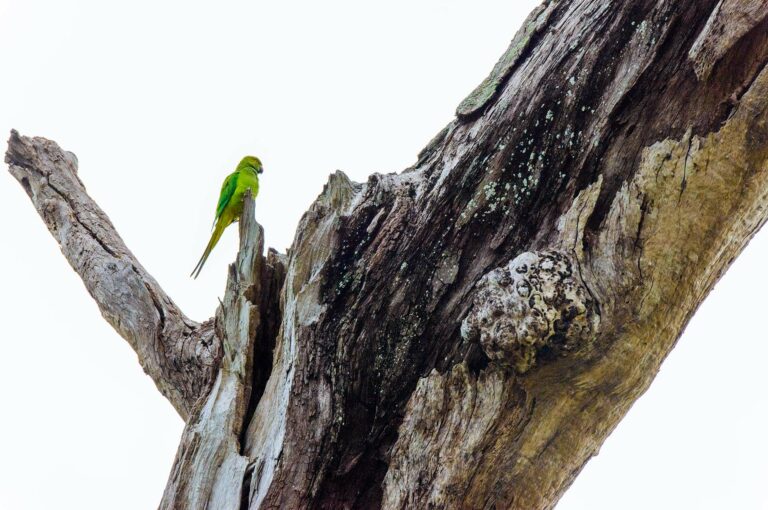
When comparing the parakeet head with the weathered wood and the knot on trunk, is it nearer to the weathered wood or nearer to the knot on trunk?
the weathered wood

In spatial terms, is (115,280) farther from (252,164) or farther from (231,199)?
(252,164)

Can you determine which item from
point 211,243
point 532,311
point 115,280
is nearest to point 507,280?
point 532,311

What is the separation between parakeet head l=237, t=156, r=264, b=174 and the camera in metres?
6.32

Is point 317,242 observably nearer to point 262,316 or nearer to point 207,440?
point 262,316

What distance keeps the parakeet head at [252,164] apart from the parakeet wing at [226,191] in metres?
0.44

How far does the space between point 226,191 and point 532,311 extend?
13.3 ft

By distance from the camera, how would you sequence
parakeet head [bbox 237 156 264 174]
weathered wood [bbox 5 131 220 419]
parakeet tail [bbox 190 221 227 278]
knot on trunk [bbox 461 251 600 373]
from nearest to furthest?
knot on trunk [bbox 461 251 600 373], weathered wood [bbox 5 131 220 419], parakeet tail [bbox 190 221 227 278], parakeet head [bbox 237 156 264 174]

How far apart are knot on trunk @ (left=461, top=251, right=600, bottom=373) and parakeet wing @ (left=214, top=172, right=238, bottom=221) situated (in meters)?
3.74

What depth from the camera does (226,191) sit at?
5.69 m

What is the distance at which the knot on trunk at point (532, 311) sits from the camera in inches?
81.1

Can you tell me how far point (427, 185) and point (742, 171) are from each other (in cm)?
100

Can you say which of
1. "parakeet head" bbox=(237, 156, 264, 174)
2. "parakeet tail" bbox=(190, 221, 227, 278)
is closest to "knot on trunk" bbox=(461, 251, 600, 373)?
"parakeet tail" bbox=(190, 221, 227, 278)

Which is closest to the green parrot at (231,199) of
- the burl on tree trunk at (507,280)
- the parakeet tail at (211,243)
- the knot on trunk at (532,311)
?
the parakeet tail at (211,243)

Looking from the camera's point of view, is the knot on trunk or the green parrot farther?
the green parrot
